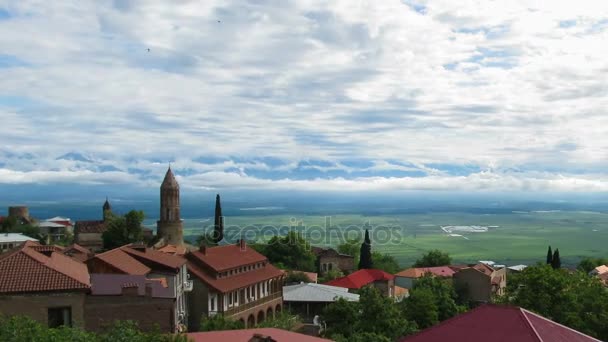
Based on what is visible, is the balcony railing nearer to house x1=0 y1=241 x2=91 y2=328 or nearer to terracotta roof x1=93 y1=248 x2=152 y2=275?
terracotta roof x1=93 y1=248 x2=152 y2=275

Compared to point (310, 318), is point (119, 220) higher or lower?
higher

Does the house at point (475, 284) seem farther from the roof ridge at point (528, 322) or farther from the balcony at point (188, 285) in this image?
the roof ridge at point (528, 322)

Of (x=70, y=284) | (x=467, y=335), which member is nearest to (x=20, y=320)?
(x=70, y=284)

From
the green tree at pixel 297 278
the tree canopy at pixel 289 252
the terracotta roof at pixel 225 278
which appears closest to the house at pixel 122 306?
the terracotta roof at pixel 225 278

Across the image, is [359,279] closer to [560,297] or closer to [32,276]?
[560,297]

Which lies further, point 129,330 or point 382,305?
point 382,305

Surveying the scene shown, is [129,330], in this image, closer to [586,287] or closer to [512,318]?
[512,318]

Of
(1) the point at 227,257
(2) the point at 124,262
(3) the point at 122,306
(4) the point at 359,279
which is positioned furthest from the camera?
(4) the point at 359,279

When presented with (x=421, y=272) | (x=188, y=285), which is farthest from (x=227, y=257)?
(x=421, y=272)
